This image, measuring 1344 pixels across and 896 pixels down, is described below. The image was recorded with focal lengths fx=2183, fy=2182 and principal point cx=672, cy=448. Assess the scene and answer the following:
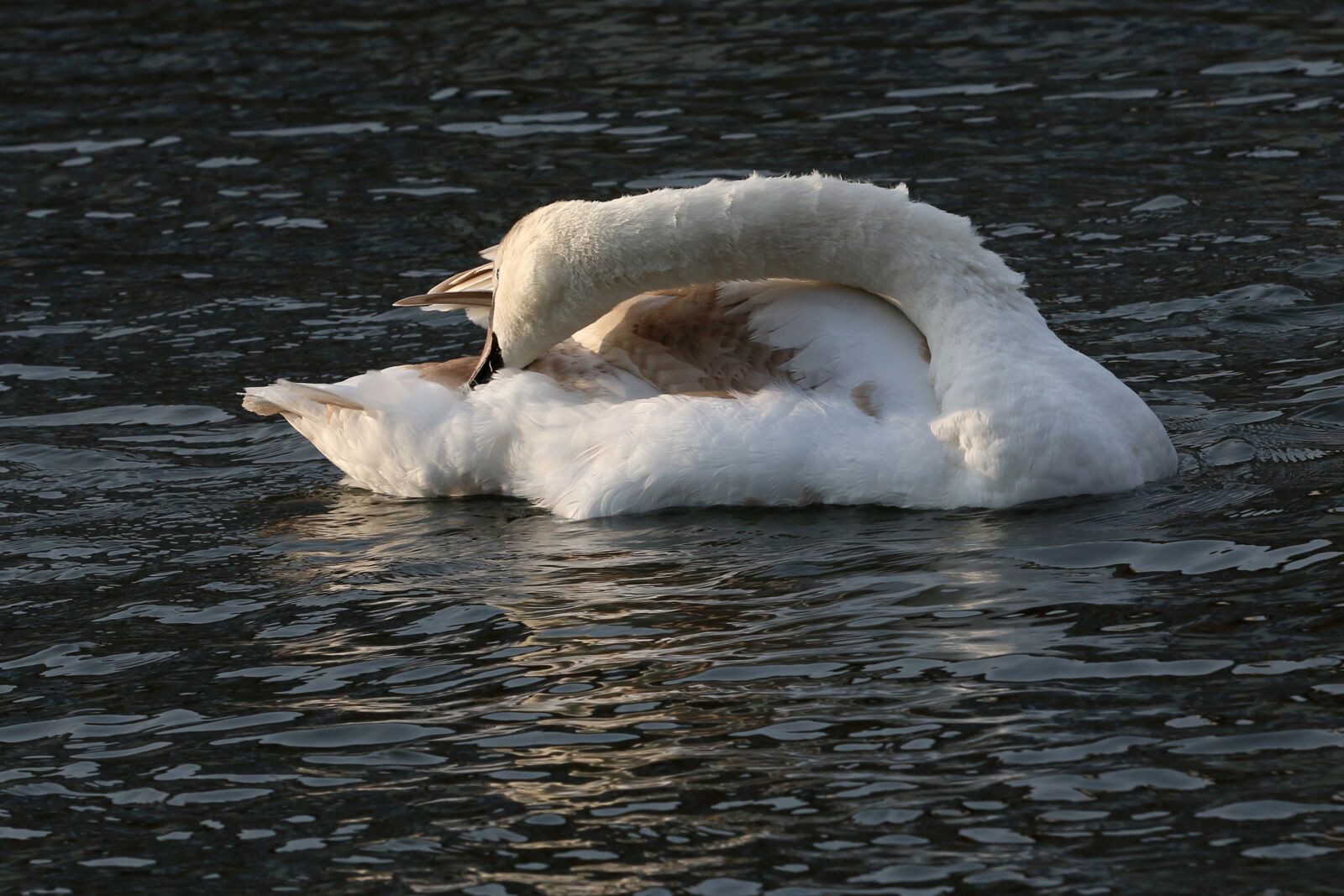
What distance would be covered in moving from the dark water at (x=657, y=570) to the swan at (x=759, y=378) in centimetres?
18

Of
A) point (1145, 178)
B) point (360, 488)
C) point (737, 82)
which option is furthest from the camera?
point (737, 82)

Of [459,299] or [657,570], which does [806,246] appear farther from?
[459,299]

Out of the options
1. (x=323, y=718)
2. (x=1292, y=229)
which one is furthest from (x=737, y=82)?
(x=323, y=718)

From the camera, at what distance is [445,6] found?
Answer: 59.7 ft

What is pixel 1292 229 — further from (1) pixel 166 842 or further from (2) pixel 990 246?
(1) pixel 166 842

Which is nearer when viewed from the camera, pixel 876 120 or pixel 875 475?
pixel 875 475

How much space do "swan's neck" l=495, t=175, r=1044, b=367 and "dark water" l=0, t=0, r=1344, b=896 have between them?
918 millimetres

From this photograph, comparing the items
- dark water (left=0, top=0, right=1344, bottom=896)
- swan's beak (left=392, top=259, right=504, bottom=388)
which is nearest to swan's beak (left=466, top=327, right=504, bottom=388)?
swan's beak (left=392, top=259, right=504, bottom=388)

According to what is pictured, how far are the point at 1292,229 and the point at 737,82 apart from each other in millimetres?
5094

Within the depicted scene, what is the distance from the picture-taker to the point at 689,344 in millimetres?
8867

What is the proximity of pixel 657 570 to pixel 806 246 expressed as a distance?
59.4 inches

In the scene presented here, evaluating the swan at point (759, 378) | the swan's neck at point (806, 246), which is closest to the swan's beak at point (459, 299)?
the swan at point (759, 378)

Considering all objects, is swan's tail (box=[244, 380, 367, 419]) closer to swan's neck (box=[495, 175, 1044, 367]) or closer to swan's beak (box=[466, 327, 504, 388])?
swan's beak (box=[466, 327, 504, 388])

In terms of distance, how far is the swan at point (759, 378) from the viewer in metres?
8.09
